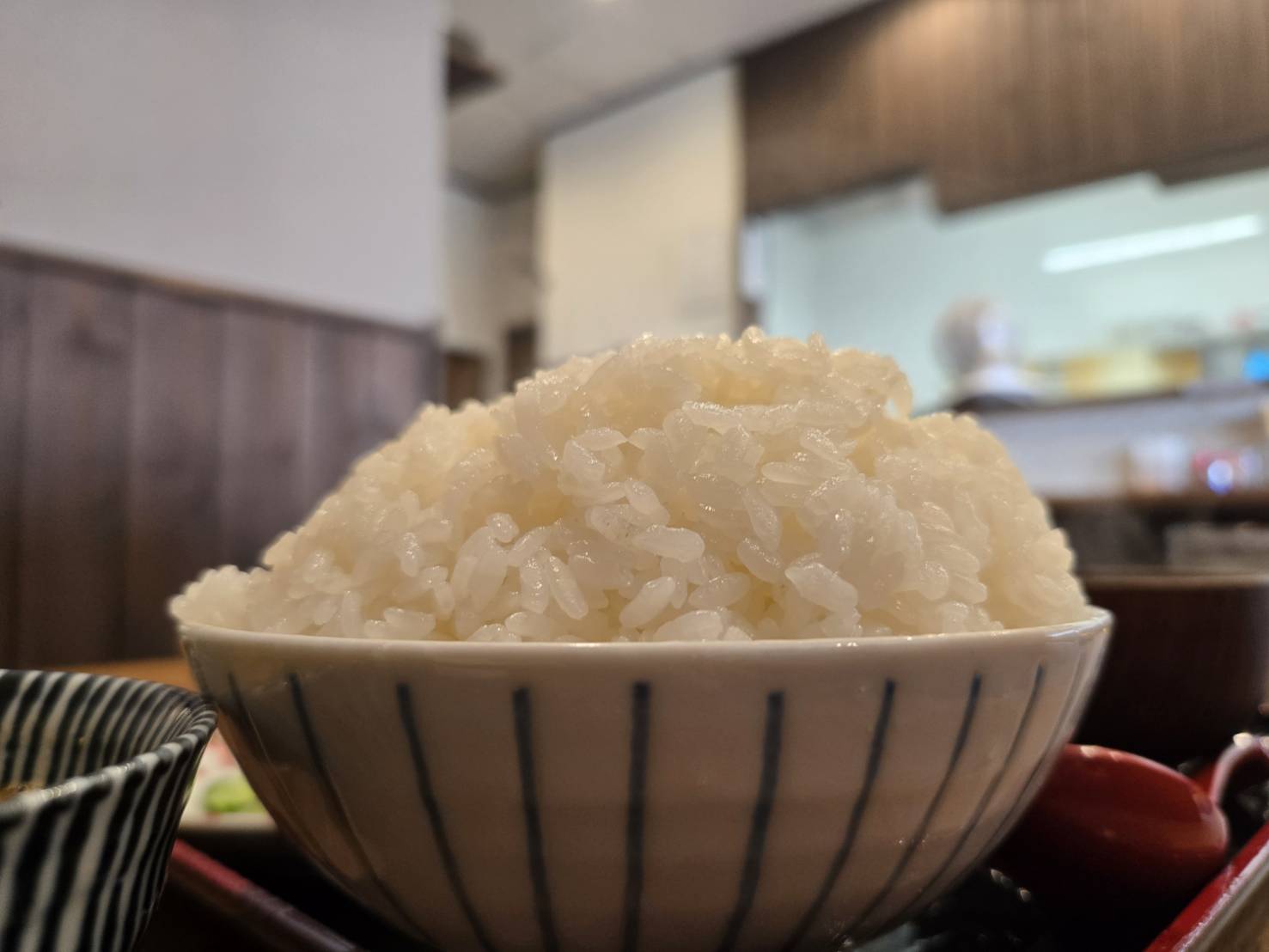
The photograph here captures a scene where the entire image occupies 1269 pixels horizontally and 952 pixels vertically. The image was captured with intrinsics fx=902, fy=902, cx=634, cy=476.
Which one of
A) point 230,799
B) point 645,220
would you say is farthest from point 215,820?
point 645,220

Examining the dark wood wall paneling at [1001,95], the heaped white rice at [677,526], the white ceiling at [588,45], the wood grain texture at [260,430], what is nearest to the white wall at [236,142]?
the wood grain texture at [260,430]

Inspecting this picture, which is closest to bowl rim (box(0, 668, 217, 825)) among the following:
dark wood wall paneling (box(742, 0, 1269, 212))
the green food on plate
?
the green food on plate

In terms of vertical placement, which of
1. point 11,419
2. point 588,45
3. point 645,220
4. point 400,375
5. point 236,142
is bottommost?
point 11,419

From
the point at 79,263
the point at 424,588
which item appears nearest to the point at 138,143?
the point at 79,263

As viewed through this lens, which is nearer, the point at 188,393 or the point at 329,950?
the point at 329,950

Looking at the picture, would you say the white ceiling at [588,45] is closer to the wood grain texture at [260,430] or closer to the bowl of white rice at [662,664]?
the wood grain texture at [260,430]

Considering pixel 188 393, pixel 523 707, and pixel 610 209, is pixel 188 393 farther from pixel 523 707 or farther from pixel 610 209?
pixel 610 209

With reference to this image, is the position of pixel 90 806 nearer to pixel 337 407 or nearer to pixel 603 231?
pixel 337 407
